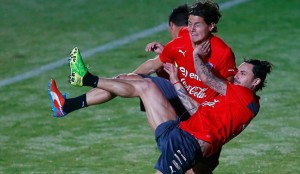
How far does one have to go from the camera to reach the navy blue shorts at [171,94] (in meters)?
11.3

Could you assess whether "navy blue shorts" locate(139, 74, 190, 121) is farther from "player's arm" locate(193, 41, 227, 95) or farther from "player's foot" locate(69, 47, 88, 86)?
"player's foot" locate(69, 47, 88, 86)

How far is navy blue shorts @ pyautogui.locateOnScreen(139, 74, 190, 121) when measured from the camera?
37.0 ft

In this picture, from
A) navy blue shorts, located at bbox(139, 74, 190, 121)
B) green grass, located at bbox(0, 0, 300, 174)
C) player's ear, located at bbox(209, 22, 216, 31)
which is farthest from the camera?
green grass, located at bbox(0, 0, 300, 174)

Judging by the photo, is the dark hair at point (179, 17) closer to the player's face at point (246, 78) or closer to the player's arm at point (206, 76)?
the player's arm at point (206, 76)

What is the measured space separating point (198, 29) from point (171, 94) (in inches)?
31.0

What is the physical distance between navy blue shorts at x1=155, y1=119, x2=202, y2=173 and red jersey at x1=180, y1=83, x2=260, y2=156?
0.10 metres

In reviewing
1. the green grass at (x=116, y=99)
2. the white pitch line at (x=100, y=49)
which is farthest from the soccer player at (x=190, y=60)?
the white pitch line at (x=100, y=49)

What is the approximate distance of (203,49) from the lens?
A: 10914 mm

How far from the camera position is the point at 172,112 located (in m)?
11.0

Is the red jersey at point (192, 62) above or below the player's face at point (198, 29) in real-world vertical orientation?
below

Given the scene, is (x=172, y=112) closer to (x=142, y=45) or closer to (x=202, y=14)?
(x=202, y=14)

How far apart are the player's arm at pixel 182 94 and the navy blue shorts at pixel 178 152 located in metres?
0.57

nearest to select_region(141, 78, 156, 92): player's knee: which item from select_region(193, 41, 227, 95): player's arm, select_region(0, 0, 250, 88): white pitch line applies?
select_region(193, 41, 227, 95): player's arm

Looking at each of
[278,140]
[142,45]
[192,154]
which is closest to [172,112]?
[192,154]
